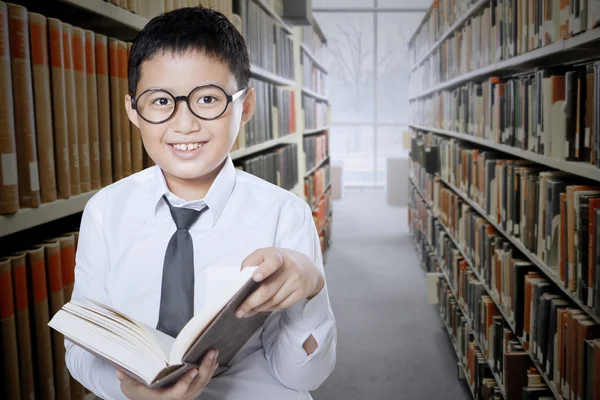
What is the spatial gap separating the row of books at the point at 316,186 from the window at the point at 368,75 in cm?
344

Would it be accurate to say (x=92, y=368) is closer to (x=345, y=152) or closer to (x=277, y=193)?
(x=277, y=193)

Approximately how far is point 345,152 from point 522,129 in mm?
8111

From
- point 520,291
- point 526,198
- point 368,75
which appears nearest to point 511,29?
point 526,198

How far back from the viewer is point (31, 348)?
3.59ft

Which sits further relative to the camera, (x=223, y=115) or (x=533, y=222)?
(x=533, y=222)

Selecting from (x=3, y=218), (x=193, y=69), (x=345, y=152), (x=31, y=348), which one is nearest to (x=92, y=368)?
(x=31, y=348)

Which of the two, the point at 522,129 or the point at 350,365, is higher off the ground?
the point at 522,129

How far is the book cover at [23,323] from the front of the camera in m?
1.06

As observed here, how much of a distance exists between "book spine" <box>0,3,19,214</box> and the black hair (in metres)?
0.20

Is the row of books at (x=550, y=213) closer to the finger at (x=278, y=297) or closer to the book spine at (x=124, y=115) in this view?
the finger at (x=278, y=297)

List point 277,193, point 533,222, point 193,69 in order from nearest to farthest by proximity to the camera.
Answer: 1. point 193,69
2. point 277,193
3. point 533,222

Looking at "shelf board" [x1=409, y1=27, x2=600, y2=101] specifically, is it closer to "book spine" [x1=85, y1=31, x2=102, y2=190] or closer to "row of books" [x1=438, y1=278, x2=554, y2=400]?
"row of books" [x1=438, y1=278, x2=554, y2=400]

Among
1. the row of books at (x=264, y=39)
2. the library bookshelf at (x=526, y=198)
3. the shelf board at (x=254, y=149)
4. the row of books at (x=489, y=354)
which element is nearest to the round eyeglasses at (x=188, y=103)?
the library bookshelf at (x=526, y=198)

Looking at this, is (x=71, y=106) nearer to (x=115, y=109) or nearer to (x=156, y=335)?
(x=115, y=109)
